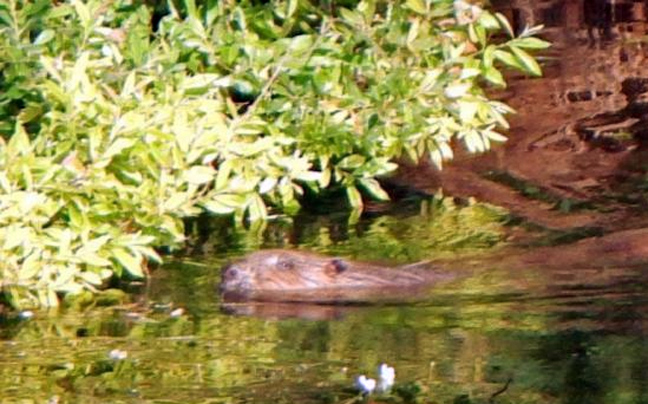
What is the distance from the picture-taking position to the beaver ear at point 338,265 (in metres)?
7.07

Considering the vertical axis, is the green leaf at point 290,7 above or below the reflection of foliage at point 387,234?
above

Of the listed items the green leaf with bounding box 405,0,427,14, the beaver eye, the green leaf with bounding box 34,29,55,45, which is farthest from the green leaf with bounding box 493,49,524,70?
the green leaf with bounding box 34,29,55,45

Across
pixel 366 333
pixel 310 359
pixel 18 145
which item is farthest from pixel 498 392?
pixel 18 145

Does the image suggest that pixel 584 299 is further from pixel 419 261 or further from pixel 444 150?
pixel 444 150

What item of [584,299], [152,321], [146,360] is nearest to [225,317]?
[152,321]

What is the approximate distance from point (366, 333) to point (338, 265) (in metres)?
1.04

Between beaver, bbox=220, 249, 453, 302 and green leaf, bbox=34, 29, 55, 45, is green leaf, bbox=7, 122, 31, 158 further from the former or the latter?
beaver, bbox=220, 249, 453, 302

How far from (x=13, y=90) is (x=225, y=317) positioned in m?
1.58

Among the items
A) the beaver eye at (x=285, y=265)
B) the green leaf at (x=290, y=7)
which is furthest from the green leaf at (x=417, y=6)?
the beaver eye at (x=285, y=265)

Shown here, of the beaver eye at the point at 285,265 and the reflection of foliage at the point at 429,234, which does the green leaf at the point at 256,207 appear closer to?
the reflection of foliage at the point at 429,234

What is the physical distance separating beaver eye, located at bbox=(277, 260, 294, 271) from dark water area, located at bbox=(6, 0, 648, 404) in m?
0.29

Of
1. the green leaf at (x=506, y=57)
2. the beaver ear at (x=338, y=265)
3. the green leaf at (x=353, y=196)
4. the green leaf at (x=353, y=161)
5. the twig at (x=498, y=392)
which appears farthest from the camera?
the green leaf at (x=353, y=196)

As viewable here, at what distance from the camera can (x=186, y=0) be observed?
7.84 m

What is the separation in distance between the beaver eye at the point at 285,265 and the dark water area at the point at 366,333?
290 mm
